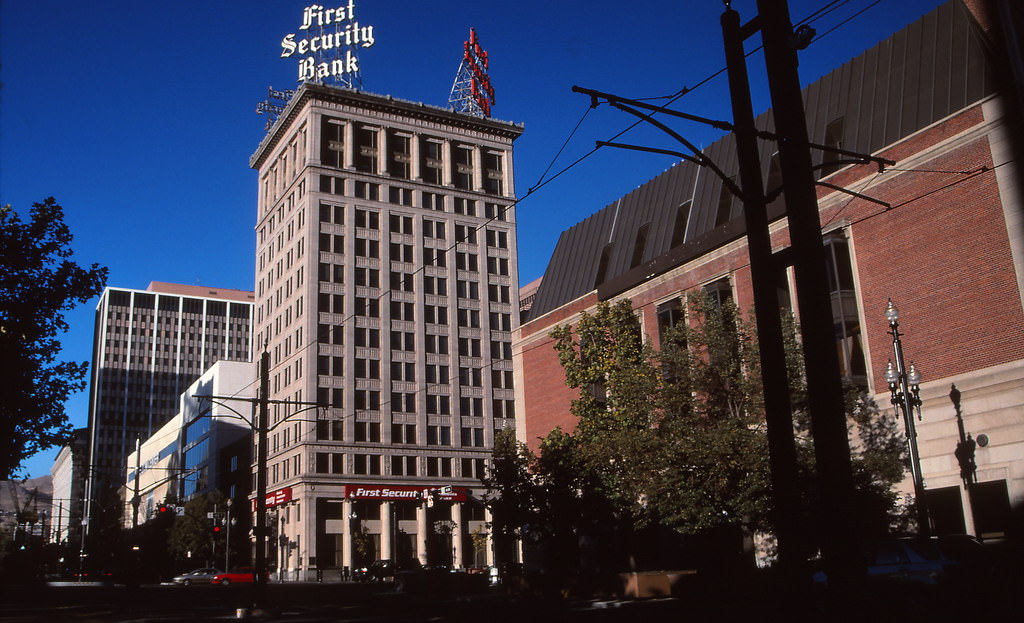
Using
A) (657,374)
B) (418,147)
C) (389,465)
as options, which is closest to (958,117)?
(657,374)

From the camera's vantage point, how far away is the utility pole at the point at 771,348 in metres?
9.09

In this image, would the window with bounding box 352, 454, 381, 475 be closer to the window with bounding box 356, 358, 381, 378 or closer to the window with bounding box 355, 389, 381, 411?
the window with bounding box 355, 389, 381, 411

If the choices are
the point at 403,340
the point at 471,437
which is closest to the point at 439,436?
the point at 471,437

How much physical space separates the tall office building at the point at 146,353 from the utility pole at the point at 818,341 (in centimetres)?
18602

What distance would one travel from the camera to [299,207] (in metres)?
91.6

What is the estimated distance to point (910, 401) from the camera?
26.7 m

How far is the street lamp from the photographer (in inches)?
949

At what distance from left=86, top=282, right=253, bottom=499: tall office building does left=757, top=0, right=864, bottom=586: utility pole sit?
186 m

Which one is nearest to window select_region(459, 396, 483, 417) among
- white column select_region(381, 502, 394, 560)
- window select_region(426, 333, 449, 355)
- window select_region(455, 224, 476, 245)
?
window select_region(426, 333, 449, 355)

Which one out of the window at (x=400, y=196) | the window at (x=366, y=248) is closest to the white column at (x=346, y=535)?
the window at (x=366, y=248)

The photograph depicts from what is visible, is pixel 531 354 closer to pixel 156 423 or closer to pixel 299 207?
pixel 299 207

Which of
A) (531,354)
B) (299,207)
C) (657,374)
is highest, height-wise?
(299,207)

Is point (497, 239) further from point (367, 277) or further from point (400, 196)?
point (367, 277)

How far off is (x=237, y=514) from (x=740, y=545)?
77042 mm
